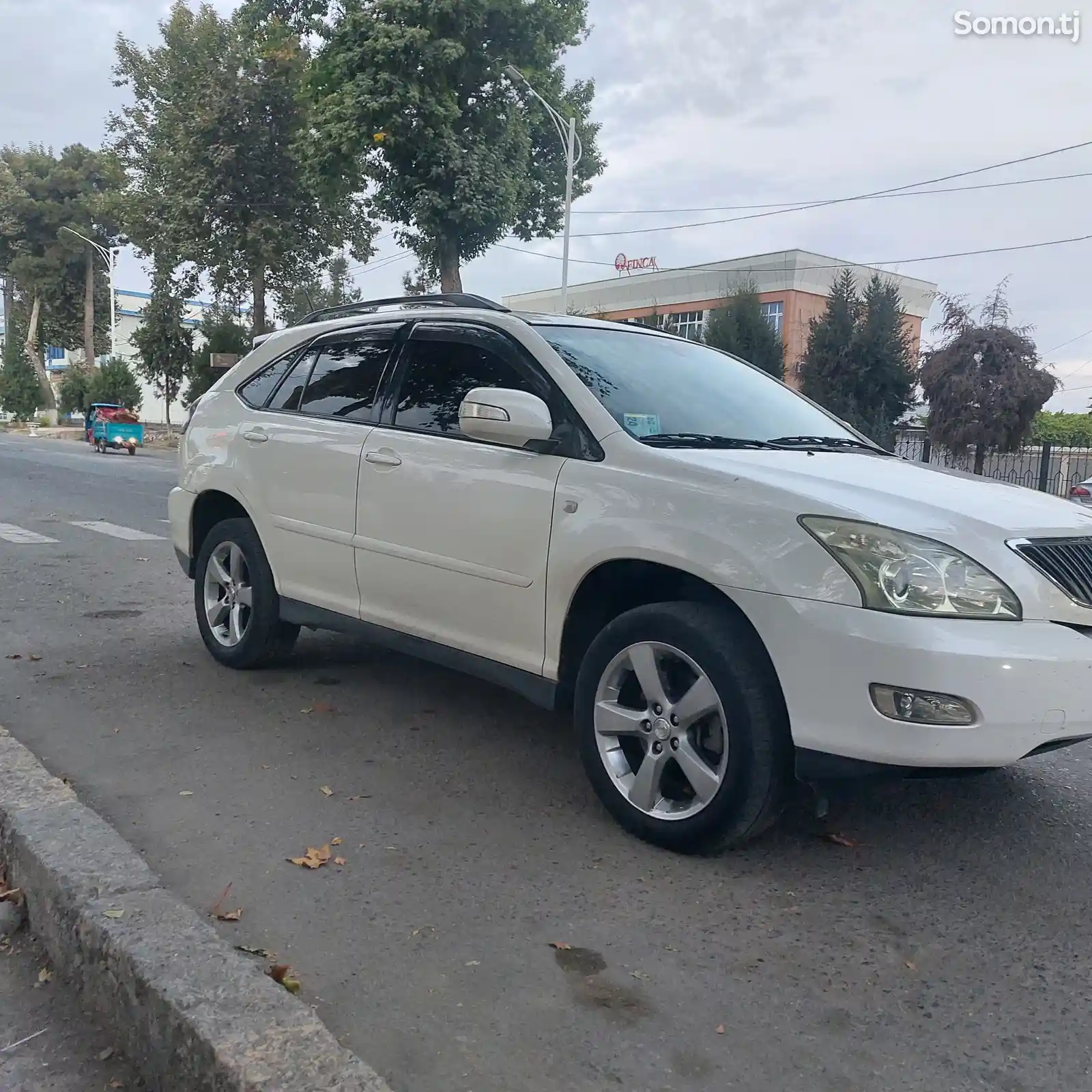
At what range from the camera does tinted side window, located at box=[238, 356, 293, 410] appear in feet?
17.4

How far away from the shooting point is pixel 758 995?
8.59 feet

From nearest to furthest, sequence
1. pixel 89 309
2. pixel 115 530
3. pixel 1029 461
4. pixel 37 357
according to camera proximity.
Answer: pixel 115 530
pixel 1029 461
pixel 89 309
pixel 37 357

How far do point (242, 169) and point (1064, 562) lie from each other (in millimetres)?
33358

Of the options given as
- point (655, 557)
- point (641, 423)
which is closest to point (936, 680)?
point (655, 557)

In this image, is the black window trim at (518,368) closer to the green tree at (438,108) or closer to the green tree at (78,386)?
the green tree at (438,108)

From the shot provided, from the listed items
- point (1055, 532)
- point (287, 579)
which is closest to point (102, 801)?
point (287, 579)

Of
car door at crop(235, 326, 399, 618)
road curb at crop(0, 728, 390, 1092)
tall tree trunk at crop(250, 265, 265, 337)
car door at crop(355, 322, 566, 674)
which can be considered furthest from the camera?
tall tree trunk at crop(250, 265, 265, 337)

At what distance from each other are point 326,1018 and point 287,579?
276cm

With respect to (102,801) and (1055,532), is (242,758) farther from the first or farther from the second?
(1055,532)

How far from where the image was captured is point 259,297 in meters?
35.0

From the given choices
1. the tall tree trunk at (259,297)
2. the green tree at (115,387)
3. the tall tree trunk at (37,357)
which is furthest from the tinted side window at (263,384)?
the tall tree trunk at (37,357)

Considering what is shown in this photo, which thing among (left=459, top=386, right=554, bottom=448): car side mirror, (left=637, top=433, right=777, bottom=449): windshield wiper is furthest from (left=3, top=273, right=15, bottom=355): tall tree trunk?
(left=637, top=433, right=777, bottom=449): windshield wiper

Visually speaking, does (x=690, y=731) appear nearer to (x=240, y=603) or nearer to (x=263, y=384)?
(x=240, y=603)

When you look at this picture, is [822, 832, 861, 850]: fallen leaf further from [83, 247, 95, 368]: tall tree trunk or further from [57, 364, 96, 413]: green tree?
[83, 247, 95, 368]: tall tree trunk
